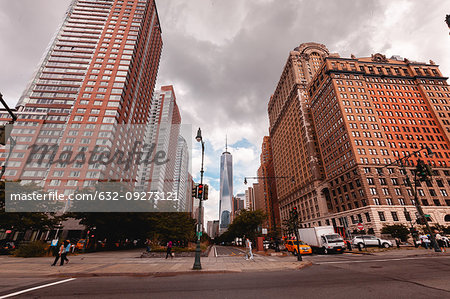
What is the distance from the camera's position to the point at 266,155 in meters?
165

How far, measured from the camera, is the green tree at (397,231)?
4155cm

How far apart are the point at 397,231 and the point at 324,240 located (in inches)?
1249

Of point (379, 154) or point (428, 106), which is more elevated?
point (428, 106)

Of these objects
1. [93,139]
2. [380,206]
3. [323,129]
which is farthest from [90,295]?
[323,129]

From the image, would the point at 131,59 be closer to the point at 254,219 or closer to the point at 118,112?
the point at 118,112

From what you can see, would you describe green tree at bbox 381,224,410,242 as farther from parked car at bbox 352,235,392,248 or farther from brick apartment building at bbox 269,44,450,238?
parked car at bbox 352,235,392,248

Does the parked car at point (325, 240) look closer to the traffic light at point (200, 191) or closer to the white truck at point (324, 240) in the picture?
the white truck at point (324, 240)

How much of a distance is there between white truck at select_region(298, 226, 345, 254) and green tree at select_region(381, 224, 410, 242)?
94.4ft

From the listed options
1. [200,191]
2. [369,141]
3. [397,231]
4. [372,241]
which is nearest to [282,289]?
[200,191]

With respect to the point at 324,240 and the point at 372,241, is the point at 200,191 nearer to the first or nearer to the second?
the point at 324,240

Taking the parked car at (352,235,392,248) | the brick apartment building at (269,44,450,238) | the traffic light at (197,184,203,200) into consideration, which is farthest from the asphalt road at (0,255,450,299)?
the brick apartment building at (269,44,450,238)

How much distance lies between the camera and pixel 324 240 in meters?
24.0

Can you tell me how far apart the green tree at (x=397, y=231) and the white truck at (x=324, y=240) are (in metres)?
28.8

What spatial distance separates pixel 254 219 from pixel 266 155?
124 meters
